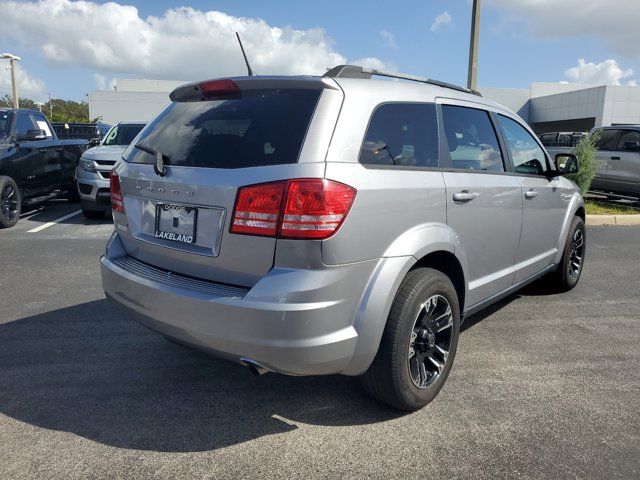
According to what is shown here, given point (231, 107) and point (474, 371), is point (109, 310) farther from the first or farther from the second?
point (474, 371)

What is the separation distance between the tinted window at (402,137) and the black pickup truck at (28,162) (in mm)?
7545

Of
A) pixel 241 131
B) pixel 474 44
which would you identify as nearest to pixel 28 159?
pixel 241 131

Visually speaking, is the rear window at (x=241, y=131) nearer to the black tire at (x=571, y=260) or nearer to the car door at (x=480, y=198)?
the car door at (x=480, y=198)

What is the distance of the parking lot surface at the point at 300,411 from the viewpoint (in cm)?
251

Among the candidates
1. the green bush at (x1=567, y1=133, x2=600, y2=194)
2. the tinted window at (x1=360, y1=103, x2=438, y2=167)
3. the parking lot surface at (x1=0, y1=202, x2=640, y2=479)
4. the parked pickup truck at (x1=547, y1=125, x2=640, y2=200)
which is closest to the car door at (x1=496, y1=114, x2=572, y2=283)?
the parking lot surface at (x1=0, y1=202, x2=640, y2=479)

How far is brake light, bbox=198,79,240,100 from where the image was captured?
2828 mm

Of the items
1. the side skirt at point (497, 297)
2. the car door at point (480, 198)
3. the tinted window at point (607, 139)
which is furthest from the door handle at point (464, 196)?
the tinted window at point (607, 139)

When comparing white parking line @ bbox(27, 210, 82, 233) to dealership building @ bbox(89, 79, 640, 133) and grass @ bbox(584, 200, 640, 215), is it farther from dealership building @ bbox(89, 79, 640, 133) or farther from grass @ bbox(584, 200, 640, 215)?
dealership building @ bbox(89, 79, 640, 133)

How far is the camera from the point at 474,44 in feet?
39.0

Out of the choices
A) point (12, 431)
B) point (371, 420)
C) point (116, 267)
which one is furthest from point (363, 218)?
point (12, 431)

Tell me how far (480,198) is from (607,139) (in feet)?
36.4

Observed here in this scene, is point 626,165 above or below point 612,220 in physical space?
above

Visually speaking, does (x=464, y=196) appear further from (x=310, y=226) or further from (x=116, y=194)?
(x=116, y=194)

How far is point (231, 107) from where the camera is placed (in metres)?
2.83
